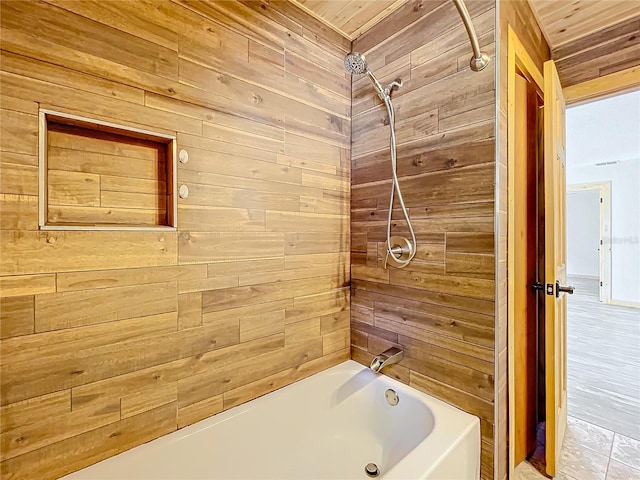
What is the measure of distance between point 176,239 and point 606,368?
151 inches

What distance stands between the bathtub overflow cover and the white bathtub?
18 millimetres

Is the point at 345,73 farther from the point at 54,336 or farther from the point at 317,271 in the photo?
the point at 54,336

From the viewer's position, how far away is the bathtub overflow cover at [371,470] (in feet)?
4.90

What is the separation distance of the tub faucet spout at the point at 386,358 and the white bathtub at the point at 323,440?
0.14 meters

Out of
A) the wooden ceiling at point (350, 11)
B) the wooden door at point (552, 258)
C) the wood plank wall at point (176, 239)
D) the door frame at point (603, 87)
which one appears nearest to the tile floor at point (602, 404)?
the wooden door at point (552, 258)

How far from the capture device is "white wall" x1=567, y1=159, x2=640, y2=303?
5.13m

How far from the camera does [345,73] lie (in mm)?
1860

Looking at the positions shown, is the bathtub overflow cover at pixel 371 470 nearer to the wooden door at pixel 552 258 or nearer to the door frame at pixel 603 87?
the wooden door at pixel 552 258

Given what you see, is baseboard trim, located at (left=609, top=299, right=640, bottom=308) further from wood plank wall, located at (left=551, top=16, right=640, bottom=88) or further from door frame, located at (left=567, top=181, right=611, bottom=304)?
wood plank wall, located at (left=551, top=16, right=640, bottom=88)

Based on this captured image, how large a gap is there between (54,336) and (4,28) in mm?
975

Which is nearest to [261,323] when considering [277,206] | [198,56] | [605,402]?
[277,206]

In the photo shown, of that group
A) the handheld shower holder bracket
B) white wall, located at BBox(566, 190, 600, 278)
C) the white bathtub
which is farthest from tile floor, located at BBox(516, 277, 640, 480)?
white wall, located at BBox(566, 190, 600, 278)

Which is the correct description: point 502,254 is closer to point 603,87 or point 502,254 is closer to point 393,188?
point 393,188

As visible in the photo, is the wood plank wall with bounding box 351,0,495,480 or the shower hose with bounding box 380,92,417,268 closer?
the wood plank wall with bounding box 351,0,495,480
